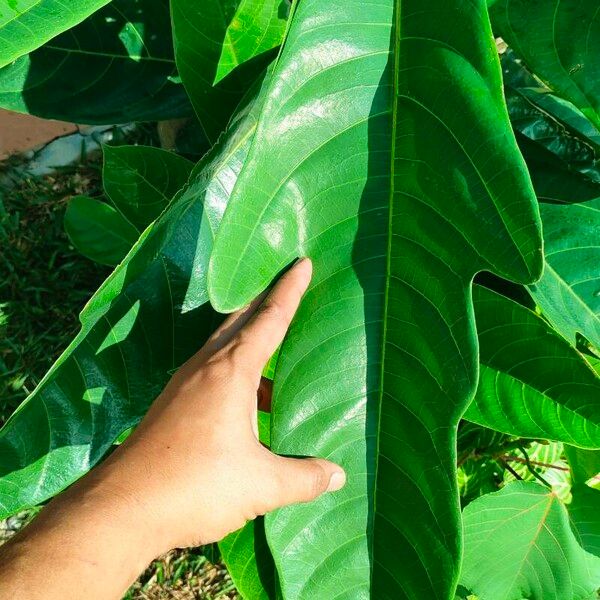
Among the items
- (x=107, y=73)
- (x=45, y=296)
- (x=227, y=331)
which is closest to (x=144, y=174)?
(x=107, y=73)

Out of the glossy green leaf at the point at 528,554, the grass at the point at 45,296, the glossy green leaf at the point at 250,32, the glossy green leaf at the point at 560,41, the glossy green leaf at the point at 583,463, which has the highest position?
the glossy green leaf at the point at 250,32

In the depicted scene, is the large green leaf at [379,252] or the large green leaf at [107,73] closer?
the large green leaf at [379,252]

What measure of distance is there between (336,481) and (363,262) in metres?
0.22

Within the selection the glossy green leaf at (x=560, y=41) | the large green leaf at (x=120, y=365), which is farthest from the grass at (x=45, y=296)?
the glossy green leaf at (x=560, y=41)

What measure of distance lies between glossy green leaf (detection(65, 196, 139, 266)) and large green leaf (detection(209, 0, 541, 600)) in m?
0.78

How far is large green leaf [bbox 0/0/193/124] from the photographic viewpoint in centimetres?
107

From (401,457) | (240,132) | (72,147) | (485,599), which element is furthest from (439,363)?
(72,147)

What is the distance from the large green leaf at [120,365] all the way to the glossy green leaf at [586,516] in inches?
31.1

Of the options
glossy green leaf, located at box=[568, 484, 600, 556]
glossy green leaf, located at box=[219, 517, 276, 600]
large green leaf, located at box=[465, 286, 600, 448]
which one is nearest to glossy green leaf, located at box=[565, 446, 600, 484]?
glossy green leaf, located at box=[568, 484, 600, 556]

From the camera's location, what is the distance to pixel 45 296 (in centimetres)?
192

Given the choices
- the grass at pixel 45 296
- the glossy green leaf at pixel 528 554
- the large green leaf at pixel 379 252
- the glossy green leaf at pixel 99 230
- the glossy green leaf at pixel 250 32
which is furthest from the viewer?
the grass at pixel 45 296

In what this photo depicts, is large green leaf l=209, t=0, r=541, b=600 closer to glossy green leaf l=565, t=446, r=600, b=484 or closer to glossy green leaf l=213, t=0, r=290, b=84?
glossy green leaf l=213, t=0, r=290, b=84

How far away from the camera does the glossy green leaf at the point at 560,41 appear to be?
2.26 ft

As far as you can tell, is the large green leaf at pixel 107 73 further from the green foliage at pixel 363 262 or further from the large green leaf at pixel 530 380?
the large green leaf at pixel 530 380
